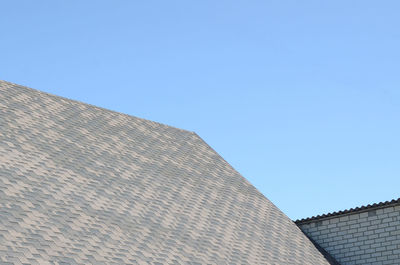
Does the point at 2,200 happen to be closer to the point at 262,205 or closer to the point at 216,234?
the point at 216,234

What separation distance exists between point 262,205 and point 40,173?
747 centimetres

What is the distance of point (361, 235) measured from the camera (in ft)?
63.9

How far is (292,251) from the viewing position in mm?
17969

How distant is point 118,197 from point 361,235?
24.2ft

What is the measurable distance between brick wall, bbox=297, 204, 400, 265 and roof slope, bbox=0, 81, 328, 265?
0.78 m

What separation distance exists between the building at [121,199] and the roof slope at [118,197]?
3 centimetres

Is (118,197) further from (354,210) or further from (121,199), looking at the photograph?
(354,210)

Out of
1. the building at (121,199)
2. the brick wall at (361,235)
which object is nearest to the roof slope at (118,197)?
the building at (121,199)

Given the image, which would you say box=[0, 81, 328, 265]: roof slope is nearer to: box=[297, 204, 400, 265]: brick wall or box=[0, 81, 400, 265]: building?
box=[0, 81, 400, 265]: building

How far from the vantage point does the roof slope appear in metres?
13.3

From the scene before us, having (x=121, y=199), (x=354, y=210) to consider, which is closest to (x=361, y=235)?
(x=354, y=210)

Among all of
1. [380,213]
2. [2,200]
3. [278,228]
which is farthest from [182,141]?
[2,200]

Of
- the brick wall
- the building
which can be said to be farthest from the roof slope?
the brick wall

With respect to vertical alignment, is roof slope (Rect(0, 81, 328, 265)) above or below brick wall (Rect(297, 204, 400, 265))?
below
